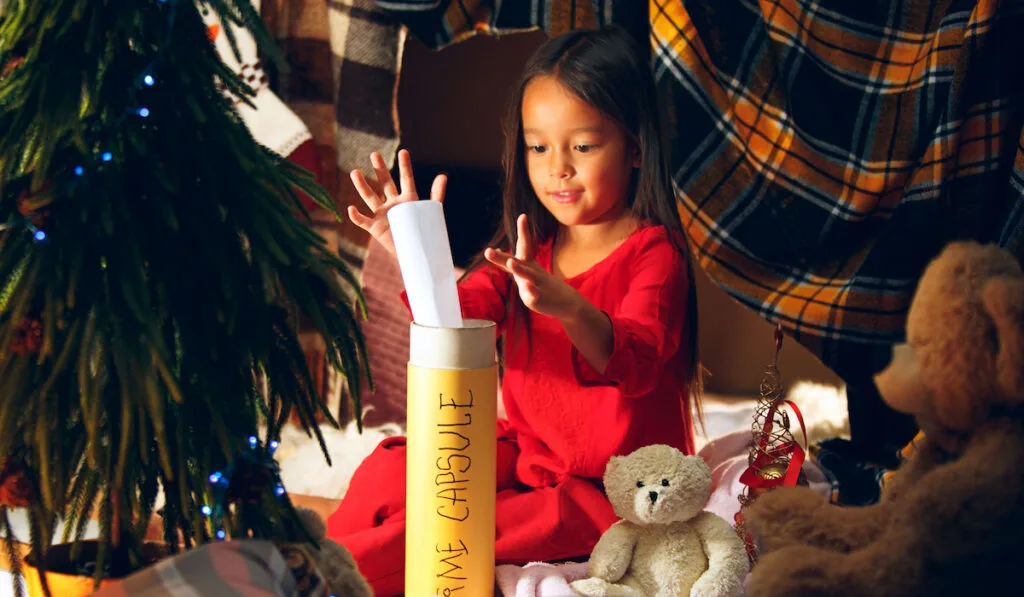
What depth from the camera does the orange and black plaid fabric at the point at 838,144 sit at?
46.1 inches

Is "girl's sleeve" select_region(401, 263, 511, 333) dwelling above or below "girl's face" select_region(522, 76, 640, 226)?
below

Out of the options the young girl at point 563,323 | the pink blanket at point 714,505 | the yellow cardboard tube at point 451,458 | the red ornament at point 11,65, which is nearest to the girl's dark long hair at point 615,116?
the young girl at point 563,323

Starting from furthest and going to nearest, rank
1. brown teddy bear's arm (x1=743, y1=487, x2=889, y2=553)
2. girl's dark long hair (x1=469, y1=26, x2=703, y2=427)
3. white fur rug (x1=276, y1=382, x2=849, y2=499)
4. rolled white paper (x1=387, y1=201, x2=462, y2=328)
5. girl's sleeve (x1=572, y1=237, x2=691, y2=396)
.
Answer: white fur rug (x1=276, y1=382, x2=849, y2=499) < girl's dark long hair (x1=469, y1=26, x2=703, y2=427) < girl's sleeve (x1=572, y1=237, x2=691, y2=396) < rolled white paper (x1=387, y1=201, x2=462, y2=328) < brown teddy bear's arm (x1=743, y1=487, x2=889, y2=553)

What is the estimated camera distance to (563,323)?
1093 millimetres

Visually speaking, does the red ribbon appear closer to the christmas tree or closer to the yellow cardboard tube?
the yellow cardboard tube

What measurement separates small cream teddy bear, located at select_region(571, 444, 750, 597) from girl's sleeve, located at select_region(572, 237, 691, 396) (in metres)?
0.11

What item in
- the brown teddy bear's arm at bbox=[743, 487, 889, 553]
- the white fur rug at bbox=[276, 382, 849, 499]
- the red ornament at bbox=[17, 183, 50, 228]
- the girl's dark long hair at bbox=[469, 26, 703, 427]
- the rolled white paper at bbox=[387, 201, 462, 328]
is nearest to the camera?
the red ornament at bbox=[17, 183, 50, 228]

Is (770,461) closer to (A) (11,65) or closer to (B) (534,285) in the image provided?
(B) (534,285)

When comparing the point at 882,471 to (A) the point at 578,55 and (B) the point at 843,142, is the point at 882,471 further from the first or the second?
(A) the point at 578,55

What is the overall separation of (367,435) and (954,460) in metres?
1.05

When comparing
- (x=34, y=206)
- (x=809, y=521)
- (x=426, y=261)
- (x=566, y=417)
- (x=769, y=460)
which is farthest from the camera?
(x=566, y=417)

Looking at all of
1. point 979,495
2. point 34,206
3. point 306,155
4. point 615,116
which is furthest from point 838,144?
point 34,206

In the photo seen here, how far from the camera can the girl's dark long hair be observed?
3.84 feet

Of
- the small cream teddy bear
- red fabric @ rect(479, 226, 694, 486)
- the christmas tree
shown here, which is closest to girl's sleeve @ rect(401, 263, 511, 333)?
red fabric @ rect(479, 226, 694, 486)
